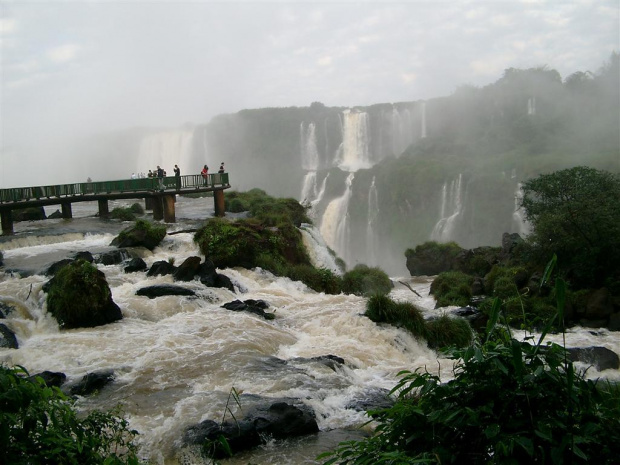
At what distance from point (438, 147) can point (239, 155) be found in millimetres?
27166

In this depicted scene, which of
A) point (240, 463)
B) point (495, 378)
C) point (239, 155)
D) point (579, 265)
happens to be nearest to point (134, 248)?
point (240, 463)

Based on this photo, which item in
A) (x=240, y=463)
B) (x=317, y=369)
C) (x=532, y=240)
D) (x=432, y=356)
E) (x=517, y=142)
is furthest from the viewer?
(x=517, y=142)

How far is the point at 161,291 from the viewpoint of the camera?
1448cm

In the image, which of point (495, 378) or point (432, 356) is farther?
point (432, 356)

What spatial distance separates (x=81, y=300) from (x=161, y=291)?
252 centimetres

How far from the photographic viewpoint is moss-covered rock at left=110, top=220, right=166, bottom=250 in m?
18.9

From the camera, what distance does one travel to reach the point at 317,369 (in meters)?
9.84

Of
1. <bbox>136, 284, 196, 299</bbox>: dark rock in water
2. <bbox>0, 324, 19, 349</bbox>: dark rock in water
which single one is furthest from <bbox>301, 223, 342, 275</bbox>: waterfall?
<bbox>0, 324, 19, 349</bbox>: dark rock in water

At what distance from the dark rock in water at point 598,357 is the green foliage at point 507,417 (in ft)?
33.8

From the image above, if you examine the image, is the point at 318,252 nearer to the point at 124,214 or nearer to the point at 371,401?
the point at 124,214

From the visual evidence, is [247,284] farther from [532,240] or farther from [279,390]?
[532,240]

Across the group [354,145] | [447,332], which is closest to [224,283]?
[447,332]

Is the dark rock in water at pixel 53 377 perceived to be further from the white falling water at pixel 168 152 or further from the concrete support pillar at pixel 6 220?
the white falling water at pixel 168 152

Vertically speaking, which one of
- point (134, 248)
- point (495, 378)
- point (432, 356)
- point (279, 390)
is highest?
point (495, 378)
